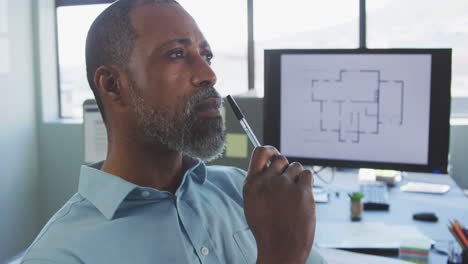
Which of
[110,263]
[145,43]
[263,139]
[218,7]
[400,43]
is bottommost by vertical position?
[110,263]

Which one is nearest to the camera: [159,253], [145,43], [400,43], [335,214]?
[159,253]

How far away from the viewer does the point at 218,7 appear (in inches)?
136

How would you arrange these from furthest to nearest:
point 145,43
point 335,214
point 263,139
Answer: point 263,139 → point 335,214 → point 145,43

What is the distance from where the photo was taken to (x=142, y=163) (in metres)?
0.98

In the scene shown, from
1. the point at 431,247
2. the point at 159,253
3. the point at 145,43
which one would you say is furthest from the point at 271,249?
the point at 431,247

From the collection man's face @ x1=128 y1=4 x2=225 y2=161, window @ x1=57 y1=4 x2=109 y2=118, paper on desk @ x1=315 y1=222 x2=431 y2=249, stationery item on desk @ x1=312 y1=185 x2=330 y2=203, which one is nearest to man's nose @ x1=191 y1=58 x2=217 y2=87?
man's face @ x1=128 y1=4 x2=225 y2=161

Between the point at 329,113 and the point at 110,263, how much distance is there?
97 cm

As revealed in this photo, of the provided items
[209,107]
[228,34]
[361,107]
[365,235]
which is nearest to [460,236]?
[365,235]

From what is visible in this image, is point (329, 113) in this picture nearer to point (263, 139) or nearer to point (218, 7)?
point (263, 139)

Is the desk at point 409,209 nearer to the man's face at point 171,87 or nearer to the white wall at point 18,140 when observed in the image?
the man's face at point 171,87

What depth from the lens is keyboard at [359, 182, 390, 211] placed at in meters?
1.59

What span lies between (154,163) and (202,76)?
Result: 0.68 ft

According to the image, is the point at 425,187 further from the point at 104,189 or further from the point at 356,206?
the point at 104,189

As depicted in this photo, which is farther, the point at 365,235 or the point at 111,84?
the point at 365,235
